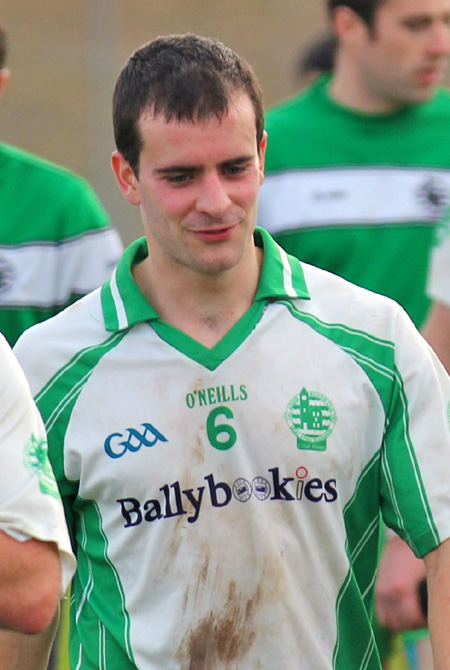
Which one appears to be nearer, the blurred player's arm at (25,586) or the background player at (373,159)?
the blurred player's arm at (25,586)

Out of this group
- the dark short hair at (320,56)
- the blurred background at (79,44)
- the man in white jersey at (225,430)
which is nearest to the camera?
the man in white jersey at (225,430)

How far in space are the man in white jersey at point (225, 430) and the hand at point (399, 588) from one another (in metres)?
1.11

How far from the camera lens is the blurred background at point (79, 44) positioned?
583 inches

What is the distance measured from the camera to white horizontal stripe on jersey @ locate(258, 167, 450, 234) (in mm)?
5344

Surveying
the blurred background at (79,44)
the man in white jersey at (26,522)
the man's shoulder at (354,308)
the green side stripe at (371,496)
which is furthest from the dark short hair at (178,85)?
the blurred background at (79,44)

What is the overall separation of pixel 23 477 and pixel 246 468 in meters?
0.70

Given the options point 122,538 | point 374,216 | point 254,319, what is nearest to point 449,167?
point 374,216

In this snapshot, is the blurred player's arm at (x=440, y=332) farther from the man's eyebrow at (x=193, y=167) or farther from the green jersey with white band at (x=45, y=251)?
the man's eyebrow at (x=193, y=167)

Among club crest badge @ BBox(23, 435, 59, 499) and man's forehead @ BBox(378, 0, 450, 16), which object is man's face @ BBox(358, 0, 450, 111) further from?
club crest badge @ BBox(23, 435, 59, 499)

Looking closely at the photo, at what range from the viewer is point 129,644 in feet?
11.0

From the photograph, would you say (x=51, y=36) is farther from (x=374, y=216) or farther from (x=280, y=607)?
(x=280, y=607)

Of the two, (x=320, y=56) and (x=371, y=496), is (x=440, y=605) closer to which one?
(x=371, y=496)

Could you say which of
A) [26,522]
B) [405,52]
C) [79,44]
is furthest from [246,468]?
[79,44]

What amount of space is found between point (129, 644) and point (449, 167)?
8.67ft
